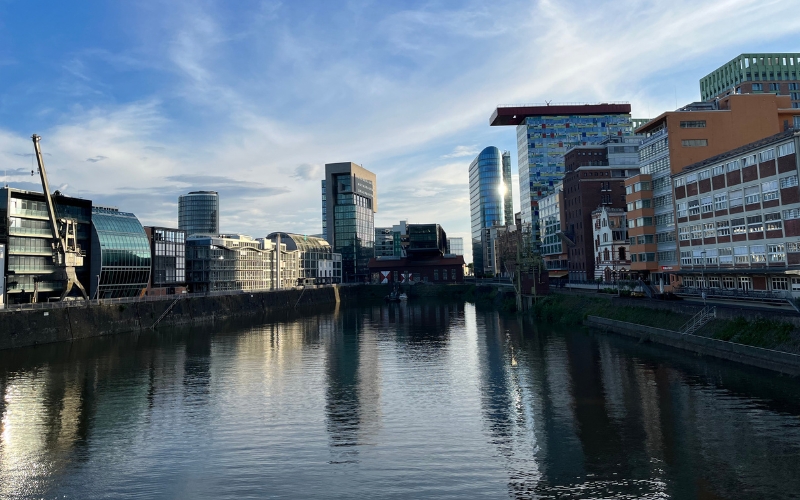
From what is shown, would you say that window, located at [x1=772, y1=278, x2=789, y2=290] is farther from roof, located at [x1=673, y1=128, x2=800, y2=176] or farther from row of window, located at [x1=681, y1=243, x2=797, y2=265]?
roof, located at [x1=673, y1=128, x2=800, y2=176]

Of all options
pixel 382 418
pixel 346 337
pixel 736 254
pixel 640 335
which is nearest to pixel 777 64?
pixel 736 254

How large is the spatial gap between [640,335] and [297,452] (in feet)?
171

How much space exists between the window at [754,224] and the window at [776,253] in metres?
2.67

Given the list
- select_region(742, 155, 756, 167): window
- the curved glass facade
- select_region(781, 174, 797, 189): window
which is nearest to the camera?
select_region(781, 174, 797, 189): window

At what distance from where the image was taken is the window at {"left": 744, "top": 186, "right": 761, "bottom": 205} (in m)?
65.0

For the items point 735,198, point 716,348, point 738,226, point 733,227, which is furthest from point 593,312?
point 716,348

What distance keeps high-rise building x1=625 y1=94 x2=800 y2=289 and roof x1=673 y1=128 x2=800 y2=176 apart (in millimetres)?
5026

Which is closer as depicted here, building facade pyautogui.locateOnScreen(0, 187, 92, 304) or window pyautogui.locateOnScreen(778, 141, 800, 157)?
window pyautogui.locateOnScreen(778, 141, 800, 157)

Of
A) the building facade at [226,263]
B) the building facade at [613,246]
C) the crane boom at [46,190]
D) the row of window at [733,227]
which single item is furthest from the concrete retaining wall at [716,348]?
the building facade at [226,263]

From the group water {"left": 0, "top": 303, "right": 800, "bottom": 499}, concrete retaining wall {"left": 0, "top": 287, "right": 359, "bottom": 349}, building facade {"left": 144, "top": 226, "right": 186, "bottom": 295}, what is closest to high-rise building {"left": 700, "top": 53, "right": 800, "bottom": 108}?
water {"left": 0, "top": 303, "right": 800, "bottom": 499}

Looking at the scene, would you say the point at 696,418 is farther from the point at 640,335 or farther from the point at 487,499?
the point at 640,335

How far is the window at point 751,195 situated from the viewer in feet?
213

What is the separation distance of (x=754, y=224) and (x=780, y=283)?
7733mm

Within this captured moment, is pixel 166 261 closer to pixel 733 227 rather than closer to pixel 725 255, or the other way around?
pixel 725 255
